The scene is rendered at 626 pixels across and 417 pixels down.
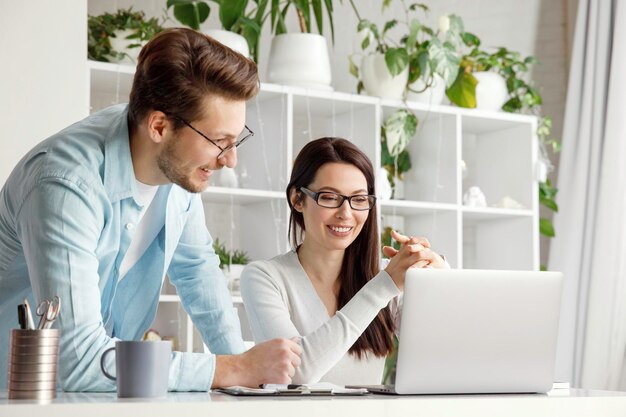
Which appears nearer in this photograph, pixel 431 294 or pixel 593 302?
pixel 431 294

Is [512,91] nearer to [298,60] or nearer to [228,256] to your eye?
[298,60]

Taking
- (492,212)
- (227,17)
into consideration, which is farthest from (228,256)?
(492,212)

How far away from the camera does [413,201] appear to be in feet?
13.7

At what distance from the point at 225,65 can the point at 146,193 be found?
32cm

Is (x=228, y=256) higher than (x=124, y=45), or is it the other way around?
(x=124, y=45)

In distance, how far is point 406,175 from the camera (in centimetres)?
434

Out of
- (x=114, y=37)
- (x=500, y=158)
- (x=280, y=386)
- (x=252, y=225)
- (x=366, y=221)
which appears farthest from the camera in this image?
(x=500, y=158)

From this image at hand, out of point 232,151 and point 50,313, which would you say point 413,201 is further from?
point 50,313

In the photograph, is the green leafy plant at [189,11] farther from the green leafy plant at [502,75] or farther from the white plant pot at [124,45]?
the green leafy plant at [502,75]

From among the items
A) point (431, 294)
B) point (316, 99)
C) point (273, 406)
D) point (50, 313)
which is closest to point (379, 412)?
point (273, 406)

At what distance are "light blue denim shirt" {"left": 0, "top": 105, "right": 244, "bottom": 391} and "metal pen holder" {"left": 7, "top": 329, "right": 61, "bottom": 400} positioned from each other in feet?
0.38

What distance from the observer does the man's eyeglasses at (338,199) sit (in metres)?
2.55

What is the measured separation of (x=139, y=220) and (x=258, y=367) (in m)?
0.46

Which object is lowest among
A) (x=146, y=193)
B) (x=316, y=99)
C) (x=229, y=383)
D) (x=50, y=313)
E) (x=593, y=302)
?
(x=593, y=302)
